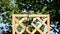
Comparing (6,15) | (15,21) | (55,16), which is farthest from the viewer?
(55,16)

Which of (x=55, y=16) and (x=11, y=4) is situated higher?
(x=11, y=4)

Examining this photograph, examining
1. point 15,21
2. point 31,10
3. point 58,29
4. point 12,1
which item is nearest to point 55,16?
point 58,29

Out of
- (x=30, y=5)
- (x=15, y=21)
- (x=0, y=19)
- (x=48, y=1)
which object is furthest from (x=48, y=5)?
(x=15, y=21)

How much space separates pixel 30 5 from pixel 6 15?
74cm

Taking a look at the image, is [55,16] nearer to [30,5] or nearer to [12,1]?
[30,5]

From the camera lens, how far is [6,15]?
5395 millimetres

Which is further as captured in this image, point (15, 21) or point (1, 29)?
point (1, 29)

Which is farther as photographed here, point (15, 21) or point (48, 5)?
point (48, 5)

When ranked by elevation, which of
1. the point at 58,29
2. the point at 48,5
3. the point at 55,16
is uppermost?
the point at 48,5

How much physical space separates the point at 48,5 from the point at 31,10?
52 cm

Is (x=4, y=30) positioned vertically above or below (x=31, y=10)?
below

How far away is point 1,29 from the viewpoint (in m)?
5.57

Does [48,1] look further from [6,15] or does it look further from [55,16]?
[6,15]

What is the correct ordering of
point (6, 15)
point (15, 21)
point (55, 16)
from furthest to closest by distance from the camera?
point (55, 16), point (6, 15), point (15, 21)
